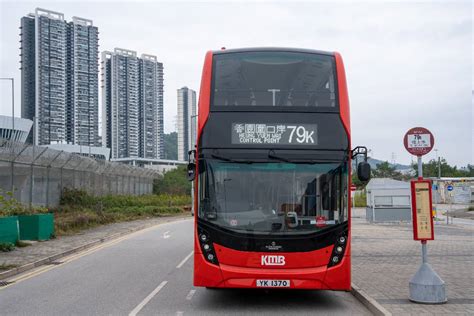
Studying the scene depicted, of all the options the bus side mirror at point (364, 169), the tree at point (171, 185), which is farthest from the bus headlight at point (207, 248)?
the tree at point (171, 185)

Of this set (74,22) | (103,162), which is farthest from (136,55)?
(103,162)

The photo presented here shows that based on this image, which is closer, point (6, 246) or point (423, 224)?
point (423, 224)

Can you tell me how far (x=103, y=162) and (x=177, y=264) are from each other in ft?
82.1

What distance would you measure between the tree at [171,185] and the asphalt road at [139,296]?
44543mm

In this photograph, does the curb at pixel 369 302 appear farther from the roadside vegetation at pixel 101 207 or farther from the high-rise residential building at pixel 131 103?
the high-rise residential building at pixel 131 103

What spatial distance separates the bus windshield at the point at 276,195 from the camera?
8.56 m

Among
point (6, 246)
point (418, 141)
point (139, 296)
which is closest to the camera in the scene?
point (418, 141)

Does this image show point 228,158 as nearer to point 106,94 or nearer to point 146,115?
point 106,94

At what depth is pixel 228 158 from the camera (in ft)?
28.5

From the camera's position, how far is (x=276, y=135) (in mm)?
8711

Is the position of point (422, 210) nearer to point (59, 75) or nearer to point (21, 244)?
point (21, 244)

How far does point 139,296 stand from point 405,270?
251 inches

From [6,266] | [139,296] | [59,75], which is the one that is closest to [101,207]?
[6,266]

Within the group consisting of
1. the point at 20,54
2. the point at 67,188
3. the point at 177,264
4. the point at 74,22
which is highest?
the point at 74,22
